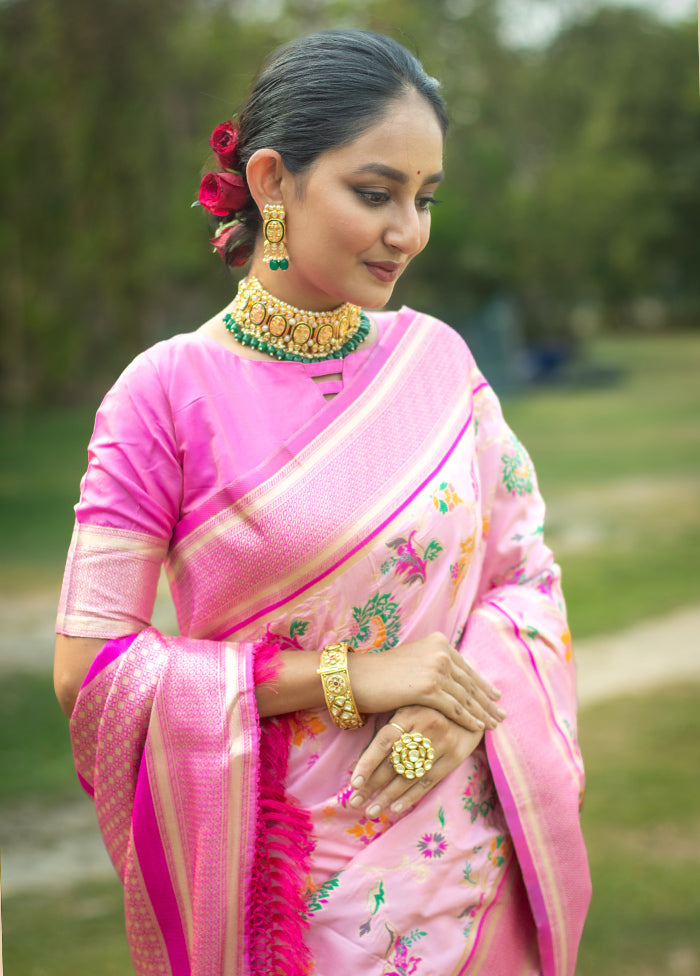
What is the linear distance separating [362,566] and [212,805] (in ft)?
0.97

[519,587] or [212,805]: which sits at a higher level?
[519,587]

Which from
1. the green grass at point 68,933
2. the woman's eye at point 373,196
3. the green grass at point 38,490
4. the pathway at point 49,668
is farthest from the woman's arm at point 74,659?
the green grass at point 38,490

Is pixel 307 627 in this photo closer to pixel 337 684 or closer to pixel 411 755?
pixel 337 684

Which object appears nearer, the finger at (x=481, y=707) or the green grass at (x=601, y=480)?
the finger at (x=481, y=707)

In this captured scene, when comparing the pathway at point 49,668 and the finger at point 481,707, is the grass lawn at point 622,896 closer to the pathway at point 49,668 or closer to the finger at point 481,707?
the pathway at point 49,668

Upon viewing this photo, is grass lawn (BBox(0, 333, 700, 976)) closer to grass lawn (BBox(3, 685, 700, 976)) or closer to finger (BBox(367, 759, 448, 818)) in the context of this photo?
grass lawn (BBox(3, 685, 700, 976))

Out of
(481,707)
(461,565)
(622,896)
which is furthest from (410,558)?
(622,896)

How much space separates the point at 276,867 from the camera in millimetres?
1158

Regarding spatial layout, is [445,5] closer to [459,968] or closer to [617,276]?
[617,276]

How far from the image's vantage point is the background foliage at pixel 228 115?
8.28 m

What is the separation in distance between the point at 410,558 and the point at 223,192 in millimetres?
475

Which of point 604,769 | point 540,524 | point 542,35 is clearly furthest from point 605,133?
point 540,524

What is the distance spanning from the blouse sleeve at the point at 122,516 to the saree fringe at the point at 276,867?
15 centimetres

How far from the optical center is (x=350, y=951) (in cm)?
115
